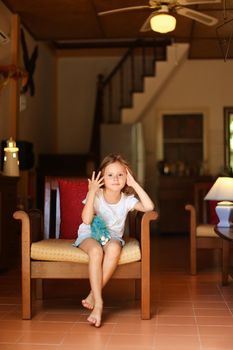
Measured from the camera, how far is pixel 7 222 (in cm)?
509

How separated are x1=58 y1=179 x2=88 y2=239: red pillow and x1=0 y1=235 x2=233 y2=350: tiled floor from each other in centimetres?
53

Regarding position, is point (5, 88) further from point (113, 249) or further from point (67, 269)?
point (113, 249)

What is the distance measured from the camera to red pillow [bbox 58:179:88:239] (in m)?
3.74

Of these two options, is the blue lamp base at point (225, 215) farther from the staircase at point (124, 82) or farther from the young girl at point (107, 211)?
the staircase at point (124, 82)

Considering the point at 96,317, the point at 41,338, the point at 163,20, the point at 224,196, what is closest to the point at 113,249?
the point at 96,317

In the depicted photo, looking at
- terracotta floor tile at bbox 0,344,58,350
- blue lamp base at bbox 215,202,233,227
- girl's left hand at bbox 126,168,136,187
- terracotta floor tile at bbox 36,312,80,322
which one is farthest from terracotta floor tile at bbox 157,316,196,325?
blue lamp base at bbox 215,202,233,227

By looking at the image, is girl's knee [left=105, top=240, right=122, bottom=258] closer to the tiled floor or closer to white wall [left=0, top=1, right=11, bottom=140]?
the tiled floor

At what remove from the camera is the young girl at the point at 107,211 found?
3.03m

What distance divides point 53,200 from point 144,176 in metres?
4.59

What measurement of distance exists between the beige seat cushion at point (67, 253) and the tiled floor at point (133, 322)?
1.27ft

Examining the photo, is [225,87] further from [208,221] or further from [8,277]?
[8,277]

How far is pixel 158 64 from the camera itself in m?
8.30

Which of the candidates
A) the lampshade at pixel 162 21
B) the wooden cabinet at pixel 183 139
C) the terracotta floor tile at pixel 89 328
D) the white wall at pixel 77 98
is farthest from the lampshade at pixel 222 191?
the white wall at pixel 77 98

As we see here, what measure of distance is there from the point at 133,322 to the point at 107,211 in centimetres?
72
